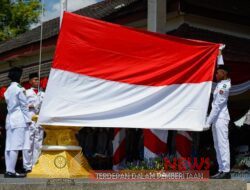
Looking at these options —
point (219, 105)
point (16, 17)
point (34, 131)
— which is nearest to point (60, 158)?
point (34, 131)

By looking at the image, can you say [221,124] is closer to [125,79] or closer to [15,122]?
[125,79]

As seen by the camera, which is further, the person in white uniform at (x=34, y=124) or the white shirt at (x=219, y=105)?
the person in white uniform at (x=34, y=124)

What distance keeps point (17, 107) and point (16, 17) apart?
20091 mm

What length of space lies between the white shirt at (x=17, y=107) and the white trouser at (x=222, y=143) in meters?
2.70

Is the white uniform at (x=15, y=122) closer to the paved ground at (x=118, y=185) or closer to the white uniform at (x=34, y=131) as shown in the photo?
the white uniform at (x=34, y=131)

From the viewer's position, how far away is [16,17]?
26.7 metres

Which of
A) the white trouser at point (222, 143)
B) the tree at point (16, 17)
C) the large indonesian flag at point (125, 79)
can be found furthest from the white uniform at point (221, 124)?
the tree at point (16, 17)

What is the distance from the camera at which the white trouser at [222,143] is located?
6.86 metres

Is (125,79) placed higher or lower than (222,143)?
higher

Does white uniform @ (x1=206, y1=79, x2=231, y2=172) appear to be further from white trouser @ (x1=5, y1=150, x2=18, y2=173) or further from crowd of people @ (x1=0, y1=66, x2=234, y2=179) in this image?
white trouser @ (x1=5, y1=150, x2=18, y2=173)

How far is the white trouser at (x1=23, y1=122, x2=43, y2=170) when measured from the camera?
8.29 metres

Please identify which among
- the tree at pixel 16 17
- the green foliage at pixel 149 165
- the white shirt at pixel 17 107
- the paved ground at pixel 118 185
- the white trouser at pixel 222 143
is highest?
the tree at pixel 16 17

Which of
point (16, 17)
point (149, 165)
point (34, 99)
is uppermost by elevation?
point (16, 17)

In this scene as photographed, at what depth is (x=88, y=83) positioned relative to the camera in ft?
21.5
